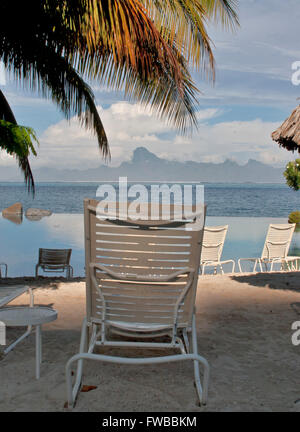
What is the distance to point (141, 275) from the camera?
7.35ft

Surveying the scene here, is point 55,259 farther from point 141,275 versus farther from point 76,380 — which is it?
point 141,275

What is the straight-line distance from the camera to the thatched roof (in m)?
4.67

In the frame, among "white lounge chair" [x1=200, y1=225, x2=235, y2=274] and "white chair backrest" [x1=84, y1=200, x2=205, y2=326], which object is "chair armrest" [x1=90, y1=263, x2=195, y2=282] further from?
"white lounge chair" [x1=200, y1=225, x2=235, y2=274]

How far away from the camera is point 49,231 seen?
17.3 m

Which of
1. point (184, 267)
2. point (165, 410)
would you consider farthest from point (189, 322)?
point (165, 410)

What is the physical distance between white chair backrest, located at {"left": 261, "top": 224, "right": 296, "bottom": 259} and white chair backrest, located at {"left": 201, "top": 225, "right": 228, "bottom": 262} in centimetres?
91

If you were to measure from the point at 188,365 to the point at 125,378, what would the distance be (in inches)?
18.7

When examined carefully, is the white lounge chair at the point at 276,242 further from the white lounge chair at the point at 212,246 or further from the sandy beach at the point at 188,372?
the sandy beach at the point at 188,372

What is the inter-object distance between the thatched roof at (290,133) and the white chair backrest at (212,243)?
259 centimetres

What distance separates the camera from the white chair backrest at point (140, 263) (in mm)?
2195

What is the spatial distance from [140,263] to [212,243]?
17.7ft
